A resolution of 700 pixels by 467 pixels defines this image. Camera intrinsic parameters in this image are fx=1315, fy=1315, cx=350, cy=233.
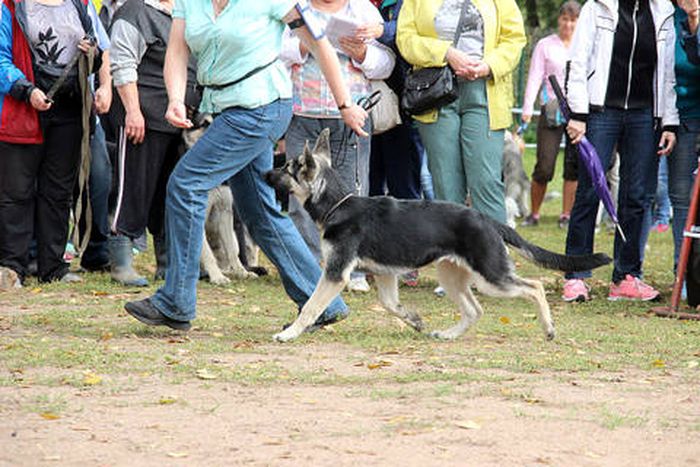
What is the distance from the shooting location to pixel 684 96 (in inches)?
350

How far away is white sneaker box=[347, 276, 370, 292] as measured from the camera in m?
9.62

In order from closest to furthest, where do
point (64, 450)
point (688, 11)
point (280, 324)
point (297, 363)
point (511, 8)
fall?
point (64, 450) → point (297, 363) → point (280, 324) → point (688, 11) → point (511, 8)

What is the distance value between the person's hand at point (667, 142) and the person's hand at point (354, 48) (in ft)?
7.08

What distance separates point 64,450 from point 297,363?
1965mm

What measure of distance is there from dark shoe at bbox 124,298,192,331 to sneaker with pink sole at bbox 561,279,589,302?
332 centimetres

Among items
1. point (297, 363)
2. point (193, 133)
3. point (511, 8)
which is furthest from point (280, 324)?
point (511, 8)

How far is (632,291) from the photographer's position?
9.43 m

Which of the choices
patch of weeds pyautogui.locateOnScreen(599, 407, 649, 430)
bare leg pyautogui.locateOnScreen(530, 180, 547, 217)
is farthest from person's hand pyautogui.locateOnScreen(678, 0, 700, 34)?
bare leg pyautogui.locateOnScreen(530, 180, 547, 217)

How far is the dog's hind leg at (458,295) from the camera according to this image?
748 cm

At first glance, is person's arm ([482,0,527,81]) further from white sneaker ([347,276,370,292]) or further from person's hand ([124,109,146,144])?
person's hand ([124,109,146,144])

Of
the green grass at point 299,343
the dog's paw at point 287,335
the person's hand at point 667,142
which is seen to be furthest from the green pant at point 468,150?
the dog's paw at point 287,335

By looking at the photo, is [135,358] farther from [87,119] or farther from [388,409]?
[87,119]

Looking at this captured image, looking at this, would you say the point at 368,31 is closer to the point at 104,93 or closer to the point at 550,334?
the point at 104,93

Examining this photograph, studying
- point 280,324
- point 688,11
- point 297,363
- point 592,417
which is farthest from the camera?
point 688,11
